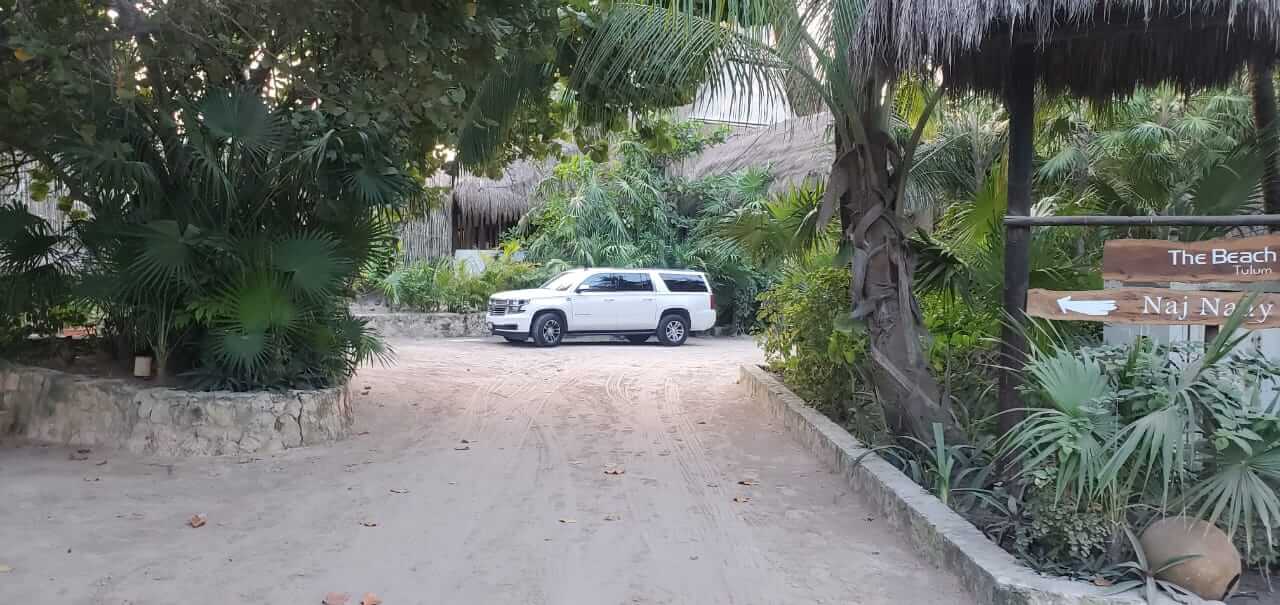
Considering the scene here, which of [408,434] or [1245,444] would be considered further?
[408,434]

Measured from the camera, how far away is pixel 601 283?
18000mm

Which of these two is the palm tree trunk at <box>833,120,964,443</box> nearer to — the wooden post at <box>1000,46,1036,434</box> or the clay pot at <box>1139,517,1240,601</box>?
the wooden post at <box>1000,46,1036,434</box>

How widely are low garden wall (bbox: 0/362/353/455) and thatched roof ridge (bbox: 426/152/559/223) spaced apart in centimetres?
1536

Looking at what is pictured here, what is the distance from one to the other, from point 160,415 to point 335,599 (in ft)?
12.6

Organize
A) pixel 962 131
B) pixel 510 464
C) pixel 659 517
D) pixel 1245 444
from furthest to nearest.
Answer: pixel 962 131 → pixel 510 464 → pixel 659 517 → pixel 1245 444

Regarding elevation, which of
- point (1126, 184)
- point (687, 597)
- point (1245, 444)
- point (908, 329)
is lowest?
point (687, 597)

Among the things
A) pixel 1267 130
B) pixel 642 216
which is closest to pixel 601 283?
pixel 642 216

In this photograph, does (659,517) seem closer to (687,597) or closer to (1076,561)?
(687,597)

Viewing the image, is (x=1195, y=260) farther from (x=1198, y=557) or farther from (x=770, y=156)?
(x=770, y=156)

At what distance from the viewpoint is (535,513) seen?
5820 mm

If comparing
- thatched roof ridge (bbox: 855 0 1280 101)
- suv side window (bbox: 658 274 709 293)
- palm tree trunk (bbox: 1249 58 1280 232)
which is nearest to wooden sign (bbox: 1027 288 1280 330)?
thatched roof ridge (bbox: 855 0 1280 101)

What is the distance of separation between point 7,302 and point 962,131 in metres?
9.93

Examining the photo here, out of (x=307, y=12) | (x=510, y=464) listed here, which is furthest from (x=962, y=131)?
(x=307, y=12)

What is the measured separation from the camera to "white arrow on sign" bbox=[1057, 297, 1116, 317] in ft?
15.9
